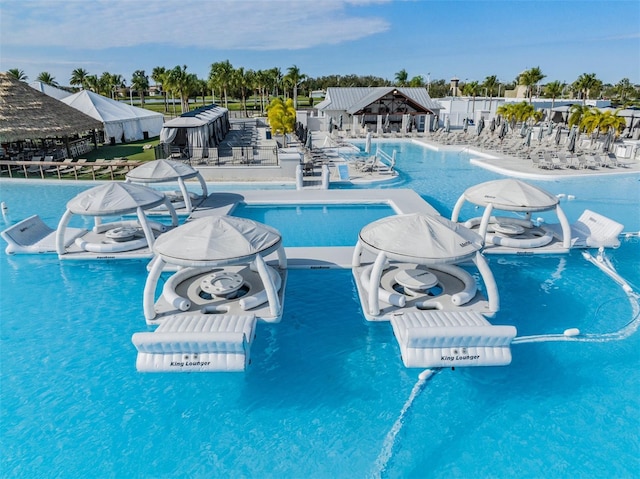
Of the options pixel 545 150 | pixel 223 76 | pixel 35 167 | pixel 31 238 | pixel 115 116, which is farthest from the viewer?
pixel 223 76

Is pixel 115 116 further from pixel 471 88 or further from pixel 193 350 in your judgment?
pixel 471 88

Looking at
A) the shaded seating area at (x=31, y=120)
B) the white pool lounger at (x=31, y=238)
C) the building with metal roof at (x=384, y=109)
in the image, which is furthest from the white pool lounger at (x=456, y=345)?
the building with metal roof at (x=384, y=109)

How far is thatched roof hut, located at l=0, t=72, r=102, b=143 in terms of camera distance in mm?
24250

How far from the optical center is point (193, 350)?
731cm

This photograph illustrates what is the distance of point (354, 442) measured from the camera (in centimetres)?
646

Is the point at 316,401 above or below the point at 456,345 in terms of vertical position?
below

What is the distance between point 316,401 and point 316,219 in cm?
1002

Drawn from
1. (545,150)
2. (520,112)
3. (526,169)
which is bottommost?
(526,169)

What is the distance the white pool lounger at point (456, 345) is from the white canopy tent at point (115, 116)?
1203 inches

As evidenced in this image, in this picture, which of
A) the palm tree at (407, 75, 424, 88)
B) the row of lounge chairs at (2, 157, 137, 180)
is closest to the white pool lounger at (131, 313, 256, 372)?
the row of lounge chairs at (2, 157, 137, 180)

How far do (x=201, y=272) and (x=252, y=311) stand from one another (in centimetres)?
239

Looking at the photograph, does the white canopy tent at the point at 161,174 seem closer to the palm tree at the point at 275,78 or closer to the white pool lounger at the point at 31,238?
the white pool lounger at the point at 31,238

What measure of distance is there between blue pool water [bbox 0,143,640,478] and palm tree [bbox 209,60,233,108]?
5350 centimetres

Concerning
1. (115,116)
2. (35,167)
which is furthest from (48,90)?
(35,167)
